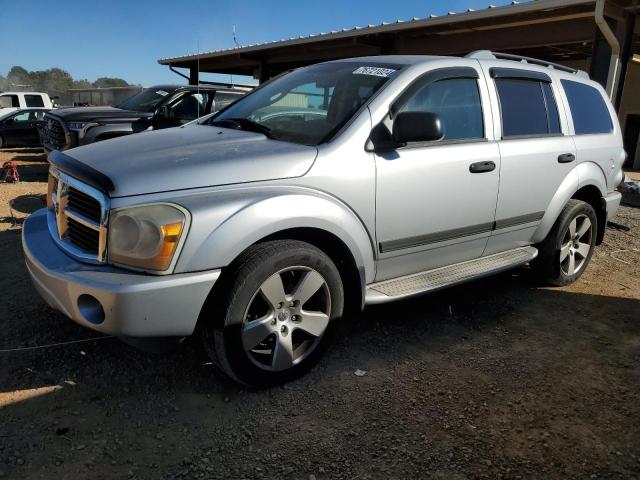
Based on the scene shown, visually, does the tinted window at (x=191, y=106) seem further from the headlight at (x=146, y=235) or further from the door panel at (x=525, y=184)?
the headlight at (x=146, y=235)

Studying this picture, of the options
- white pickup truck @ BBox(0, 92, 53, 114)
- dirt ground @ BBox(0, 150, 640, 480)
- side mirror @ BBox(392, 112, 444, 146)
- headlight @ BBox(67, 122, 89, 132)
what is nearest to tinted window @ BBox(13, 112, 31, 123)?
white pickup truck @ BBox(0, 92, 53, 114)

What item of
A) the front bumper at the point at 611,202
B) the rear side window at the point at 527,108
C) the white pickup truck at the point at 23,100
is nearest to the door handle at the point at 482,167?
the rear side window at the point at 527,108

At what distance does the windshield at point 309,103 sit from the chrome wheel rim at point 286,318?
805 millimetres

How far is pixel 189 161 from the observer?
2.63 m

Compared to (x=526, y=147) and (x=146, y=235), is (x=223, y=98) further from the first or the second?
(x=146, y=235)

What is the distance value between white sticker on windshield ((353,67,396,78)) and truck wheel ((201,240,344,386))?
4.18 feet

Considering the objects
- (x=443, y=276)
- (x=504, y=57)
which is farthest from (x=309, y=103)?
(x=504, y=57)

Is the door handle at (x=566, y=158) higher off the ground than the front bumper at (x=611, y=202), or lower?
higher

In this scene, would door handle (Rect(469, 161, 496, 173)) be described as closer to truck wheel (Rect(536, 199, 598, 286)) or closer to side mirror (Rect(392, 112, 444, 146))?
side mirror (Rect(392, 112, 444, 146))

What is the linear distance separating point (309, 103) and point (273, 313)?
1527 millimetres

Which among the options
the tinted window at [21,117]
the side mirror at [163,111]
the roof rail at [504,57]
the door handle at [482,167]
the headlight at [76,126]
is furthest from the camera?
the tinted window at [21,117]

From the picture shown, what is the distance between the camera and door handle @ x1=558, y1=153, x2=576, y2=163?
162 inches

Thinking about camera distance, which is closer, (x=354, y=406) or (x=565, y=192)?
(x=354, y=406)

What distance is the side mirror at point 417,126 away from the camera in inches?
117
